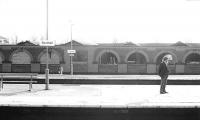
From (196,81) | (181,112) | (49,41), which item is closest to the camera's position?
(181,112)

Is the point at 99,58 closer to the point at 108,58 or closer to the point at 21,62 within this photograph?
the point at 108,58

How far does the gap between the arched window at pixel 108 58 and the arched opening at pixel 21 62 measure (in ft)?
26.0

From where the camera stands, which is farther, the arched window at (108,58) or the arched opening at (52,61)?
the arched window at (108,58)

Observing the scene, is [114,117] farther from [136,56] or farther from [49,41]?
[136,56]

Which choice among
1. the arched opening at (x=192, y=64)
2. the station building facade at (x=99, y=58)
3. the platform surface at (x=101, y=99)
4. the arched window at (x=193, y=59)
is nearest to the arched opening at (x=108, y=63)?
the station building facade at (x=99, y=58)

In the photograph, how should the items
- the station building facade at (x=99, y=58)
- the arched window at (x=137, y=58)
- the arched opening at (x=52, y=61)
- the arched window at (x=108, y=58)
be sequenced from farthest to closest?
the arched window at (x=108, y=58) → the arched window at (x=137, y=58) → the arched opening at (x=52, y=61) → the station building facade at (x=99, y=58)

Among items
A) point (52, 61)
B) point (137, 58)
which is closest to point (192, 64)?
point (137, 58)

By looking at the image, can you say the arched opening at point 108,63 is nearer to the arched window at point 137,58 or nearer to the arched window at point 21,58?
the arched window at point 137,58

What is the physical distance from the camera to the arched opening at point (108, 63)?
32.3 m

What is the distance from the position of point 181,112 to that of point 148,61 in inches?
987

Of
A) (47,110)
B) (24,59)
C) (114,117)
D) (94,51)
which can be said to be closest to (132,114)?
(114,117)

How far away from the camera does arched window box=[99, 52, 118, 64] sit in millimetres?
32875

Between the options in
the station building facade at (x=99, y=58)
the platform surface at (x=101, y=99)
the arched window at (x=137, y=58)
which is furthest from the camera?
the arched window at (x=137, y=58)

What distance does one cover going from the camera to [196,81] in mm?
17359
